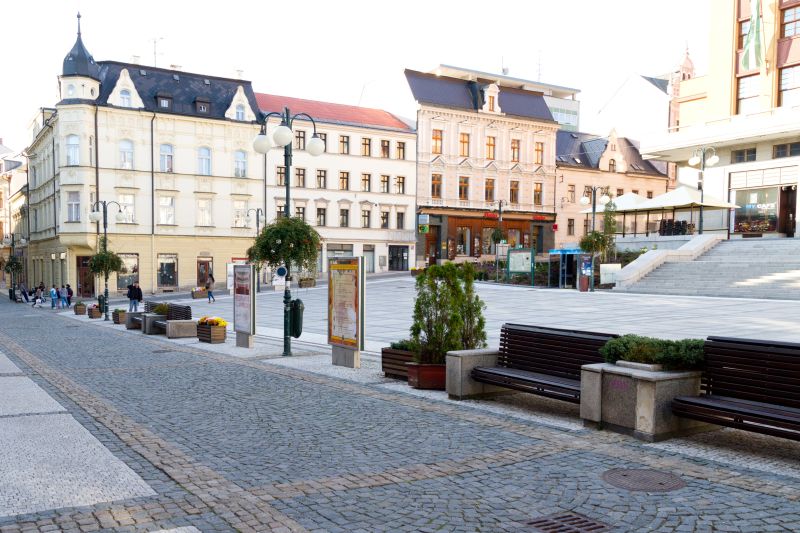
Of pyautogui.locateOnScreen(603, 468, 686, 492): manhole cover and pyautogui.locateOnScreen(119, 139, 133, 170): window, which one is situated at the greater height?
pyautogui.locateOnScreen(119, 139, 133, 170): window

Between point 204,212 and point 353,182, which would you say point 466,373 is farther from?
point 353,182

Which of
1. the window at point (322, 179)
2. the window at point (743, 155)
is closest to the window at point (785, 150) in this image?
the window at point (743, 155)

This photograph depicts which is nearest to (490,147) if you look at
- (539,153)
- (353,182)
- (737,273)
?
(539,153)

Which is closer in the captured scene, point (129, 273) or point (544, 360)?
point (544, 360)

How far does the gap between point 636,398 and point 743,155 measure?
40834 mm

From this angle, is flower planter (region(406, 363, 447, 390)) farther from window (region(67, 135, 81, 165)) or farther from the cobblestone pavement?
window (region(67, 135, 81, 165))

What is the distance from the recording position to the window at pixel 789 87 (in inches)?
1542

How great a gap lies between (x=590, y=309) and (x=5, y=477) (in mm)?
19754

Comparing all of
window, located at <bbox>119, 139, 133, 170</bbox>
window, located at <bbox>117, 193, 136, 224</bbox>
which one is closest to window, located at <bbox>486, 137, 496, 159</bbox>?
window, located at <bbox>119, 139, 133, 170</bbox>

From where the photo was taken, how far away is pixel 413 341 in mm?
10070

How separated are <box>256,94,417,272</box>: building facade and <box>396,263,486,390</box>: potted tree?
42.6 metres

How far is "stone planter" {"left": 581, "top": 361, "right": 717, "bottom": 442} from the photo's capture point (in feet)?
22.0

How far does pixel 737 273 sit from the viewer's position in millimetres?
28594

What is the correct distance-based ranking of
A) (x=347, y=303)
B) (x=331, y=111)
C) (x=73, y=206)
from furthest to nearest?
(x=331, y=111), (x=73, y=206), (x=347, y=303)
